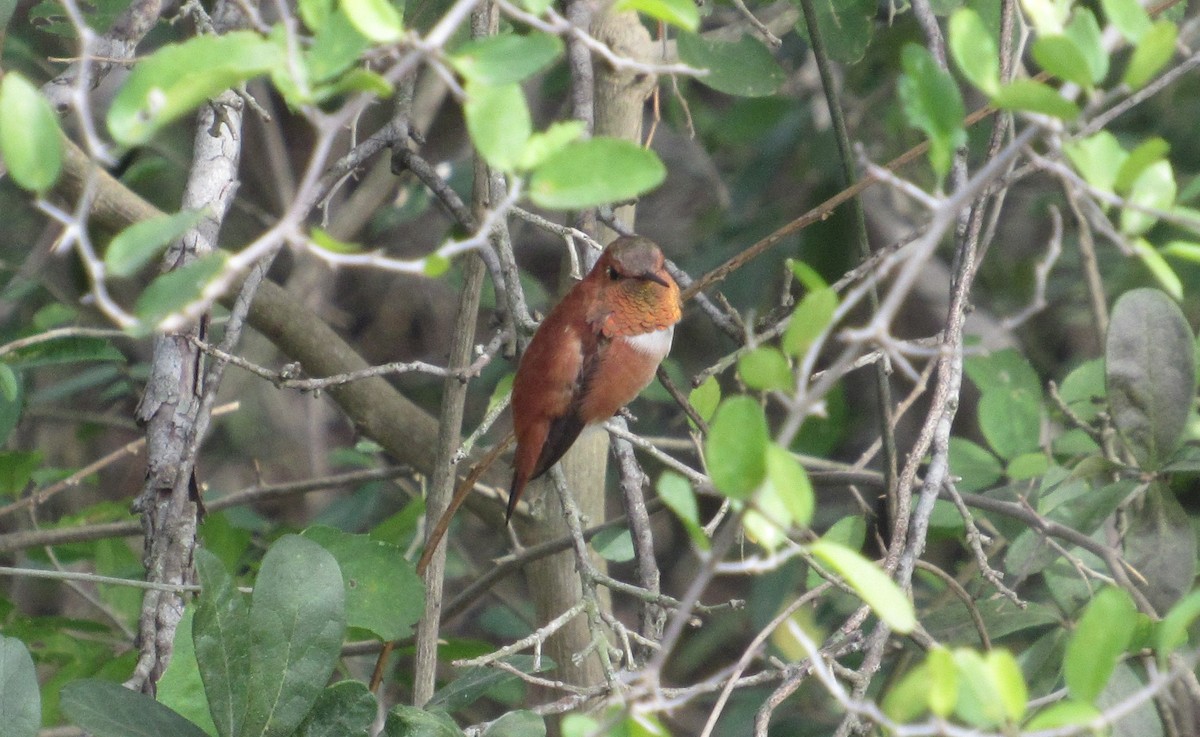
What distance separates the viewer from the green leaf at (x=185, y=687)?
1.85m

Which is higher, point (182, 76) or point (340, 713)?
point (182, 76)

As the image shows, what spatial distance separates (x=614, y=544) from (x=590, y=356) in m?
0.54

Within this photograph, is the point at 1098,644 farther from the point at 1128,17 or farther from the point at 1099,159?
the point at 1128,17

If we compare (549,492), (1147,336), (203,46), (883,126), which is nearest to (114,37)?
(203,46)

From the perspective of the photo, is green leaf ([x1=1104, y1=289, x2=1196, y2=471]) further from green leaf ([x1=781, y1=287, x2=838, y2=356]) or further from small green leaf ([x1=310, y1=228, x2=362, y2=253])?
small green leaf ([x1=310, y1=228, x2=362, y2=253])

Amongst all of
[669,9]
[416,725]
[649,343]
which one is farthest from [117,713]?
[649,343]

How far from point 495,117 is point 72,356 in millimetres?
2131

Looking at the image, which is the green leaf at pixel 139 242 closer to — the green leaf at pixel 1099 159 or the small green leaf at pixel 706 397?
the green leaf at pixel 1099 159

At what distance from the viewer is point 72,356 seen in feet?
9.48

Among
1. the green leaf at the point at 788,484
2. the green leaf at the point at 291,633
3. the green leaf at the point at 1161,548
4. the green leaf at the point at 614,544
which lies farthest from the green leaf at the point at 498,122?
the green leaf at the point at 614,544

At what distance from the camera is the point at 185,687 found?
1.87m

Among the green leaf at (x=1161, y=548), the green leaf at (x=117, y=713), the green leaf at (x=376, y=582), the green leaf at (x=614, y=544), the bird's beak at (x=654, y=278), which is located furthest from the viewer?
the bird's beak at (x=654, y=278)

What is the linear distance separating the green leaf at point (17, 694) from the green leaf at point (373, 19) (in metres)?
1.20

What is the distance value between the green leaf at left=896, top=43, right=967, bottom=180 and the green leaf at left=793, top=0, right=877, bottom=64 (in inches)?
63.8
